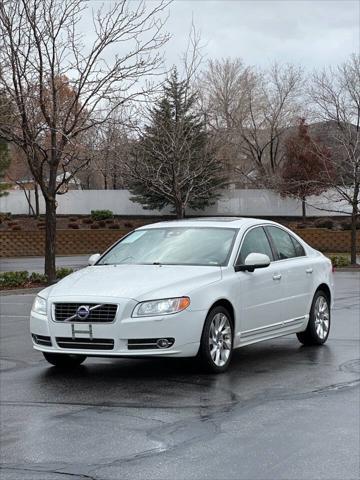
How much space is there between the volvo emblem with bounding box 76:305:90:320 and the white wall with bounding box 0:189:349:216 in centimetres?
4518

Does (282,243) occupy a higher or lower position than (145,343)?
higher

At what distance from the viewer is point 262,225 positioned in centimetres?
1092

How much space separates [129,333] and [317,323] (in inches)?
144

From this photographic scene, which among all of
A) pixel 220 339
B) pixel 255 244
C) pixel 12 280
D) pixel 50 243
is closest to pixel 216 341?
pixel 220 339

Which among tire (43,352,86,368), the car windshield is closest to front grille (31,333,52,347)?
tire (43,352,86,368)

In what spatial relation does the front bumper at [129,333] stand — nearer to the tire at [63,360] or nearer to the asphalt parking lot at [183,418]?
the asphalt parking lot at [183,418]

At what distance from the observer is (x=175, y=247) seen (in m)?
10.2

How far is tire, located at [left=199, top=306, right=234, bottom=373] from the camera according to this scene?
29.8 feet

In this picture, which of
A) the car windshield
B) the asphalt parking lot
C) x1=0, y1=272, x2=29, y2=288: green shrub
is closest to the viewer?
the asphalt parking lot

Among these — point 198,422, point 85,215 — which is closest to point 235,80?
point 85,215

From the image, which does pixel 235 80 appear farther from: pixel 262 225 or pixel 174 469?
pixel 174 469

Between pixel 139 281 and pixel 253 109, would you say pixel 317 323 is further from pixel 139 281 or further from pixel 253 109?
pixel 253 109

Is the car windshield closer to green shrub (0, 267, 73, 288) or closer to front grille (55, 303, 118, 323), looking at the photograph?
front grille (55, 303, 118, 323)

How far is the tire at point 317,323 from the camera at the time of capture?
11.4 metres
